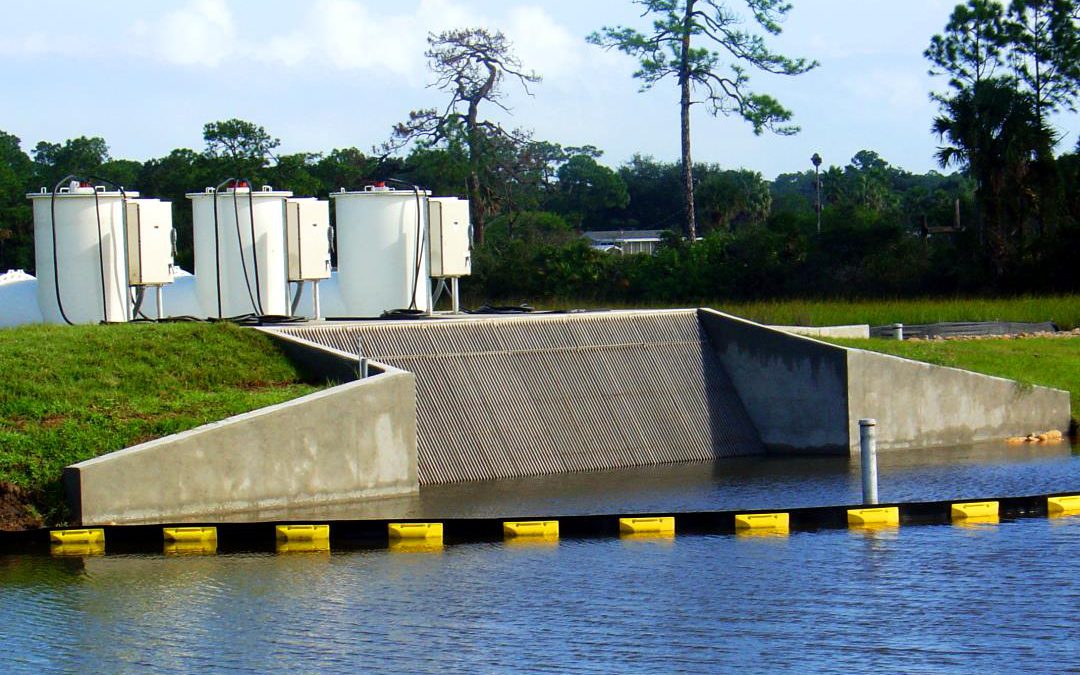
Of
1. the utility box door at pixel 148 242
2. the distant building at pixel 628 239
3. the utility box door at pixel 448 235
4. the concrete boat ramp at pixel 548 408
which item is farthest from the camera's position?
the distant building at pixel 628 239

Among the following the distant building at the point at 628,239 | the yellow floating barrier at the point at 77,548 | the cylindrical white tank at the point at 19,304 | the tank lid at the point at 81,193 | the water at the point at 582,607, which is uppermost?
the distant building at the point at 628,239

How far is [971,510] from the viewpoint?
15695mm

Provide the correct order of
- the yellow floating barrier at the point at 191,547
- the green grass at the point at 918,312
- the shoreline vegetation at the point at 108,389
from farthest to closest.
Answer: the green grass at the point at 918,312 < the shoreline vegetation at the point at 108,389 < the yellow floating barrier at the point at 191,547

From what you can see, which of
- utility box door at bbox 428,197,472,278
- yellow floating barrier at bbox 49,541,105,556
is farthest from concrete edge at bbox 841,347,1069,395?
yellow floating barrier at bbox 49,541,105,556

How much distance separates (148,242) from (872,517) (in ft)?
41.9

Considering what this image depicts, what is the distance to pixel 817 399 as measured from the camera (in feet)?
75.7

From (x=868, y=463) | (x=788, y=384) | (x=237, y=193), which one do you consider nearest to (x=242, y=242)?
(x=237, y=193)

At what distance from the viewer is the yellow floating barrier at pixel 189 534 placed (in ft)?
49.0

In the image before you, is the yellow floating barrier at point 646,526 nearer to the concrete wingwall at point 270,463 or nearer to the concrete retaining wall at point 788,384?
the concrete wingwall at point 270,463

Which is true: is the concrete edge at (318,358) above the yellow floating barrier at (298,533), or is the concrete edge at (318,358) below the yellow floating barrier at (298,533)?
above

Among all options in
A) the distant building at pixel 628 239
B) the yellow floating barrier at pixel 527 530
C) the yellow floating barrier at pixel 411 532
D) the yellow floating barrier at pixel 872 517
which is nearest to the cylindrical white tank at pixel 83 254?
the yellow floating barrier at pixel 411 532

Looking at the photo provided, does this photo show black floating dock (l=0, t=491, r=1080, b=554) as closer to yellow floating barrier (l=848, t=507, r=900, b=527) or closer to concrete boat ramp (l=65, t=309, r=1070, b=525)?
yellow floating barrier (l=848, t=507, r=900, b=527)

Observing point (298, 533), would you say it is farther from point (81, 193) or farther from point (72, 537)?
point (81, 193)

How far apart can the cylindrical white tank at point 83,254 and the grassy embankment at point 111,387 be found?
161 cm
